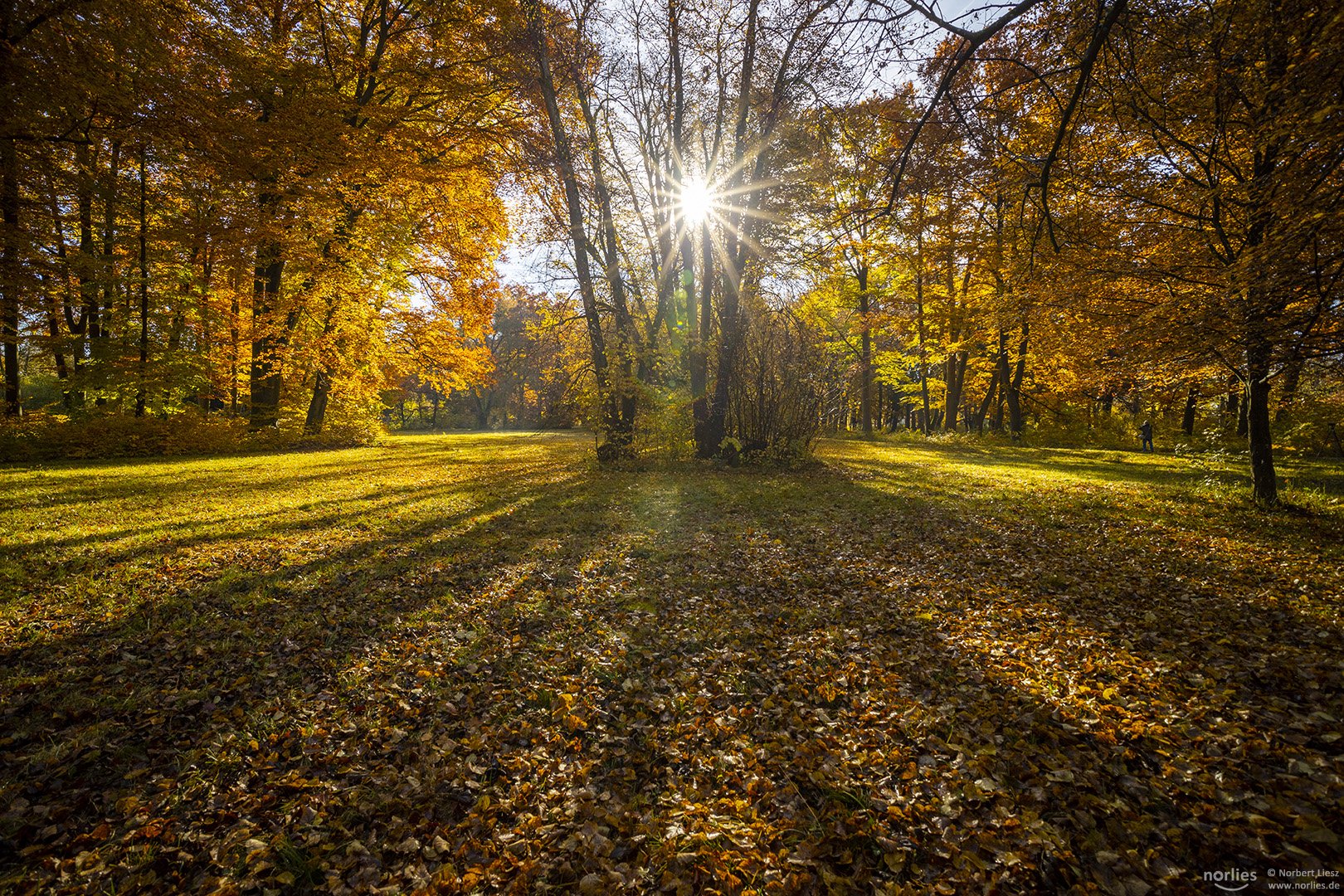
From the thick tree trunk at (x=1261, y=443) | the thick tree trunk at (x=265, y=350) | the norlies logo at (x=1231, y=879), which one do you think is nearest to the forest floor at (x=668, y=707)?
the norlies logo at (x=1231, y=879)

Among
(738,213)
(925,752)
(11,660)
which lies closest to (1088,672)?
(925,752)

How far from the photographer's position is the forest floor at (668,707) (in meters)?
2.50

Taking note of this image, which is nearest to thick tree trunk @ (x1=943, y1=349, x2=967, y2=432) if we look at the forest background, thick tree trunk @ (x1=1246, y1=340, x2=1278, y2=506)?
the forest background

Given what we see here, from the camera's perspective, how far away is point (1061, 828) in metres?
2.60

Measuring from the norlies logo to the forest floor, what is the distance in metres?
0.01

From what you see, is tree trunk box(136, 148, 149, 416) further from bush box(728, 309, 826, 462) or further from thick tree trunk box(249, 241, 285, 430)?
bush box(728, 309, 826, 462)

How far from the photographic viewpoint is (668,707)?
149 inches

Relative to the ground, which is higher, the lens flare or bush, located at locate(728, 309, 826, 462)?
the lens flare

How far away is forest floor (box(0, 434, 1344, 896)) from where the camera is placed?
2.50m

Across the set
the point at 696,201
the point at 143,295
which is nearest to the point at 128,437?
the point at 143,295

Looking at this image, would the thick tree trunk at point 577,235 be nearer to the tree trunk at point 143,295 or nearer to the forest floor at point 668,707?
the forest floor at point 668,707

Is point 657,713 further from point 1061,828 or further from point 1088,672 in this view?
point 1088,672

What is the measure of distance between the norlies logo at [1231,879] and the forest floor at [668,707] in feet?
0.05

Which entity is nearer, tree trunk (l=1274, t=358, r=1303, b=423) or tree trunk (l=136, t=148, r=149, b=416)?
tree trunk (l=1274, t=358, r=1303, b=423)
